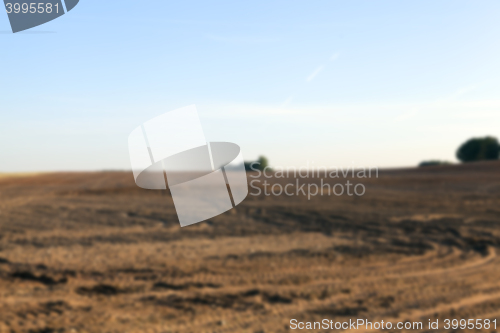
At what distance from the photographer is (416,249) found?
27.1 feet

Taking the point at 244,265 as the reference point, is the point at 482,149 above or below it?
below

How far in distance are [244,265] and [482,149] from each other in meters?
41.9

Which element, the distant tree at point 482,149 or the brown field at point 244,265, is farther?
the distant tree at point 482,149

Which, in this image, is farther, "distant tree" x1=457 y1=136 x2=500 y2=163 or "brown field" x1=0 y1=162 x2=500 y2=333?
"distant tree" x1=457 y1=136 x2=500 y2=163

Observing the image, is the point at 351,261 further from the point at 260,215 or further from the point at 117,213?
the point at 117,213

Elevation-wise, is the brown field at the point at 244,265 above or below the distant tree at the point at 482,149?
above

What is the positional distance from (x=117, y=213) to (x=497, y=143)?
135ft

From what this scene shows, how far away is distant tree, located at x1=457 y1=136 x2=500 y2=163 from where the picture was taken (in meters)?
40.8

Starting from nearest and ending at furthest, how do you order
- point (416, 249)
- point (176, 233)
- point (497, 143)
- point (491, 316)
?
point (491, 316), point (416, 249), point (176, 233), point (497, 143)

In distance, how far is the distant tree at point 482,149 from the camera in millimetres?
40812

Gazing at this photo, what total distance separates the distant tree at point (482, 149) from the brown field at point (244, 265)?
3155 cm

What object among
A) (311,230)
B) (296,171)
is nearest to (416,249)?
(311,230)

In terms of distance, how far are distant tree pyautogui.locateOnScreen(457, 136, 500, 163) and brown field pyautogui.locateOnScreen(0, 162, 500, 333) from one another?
3155 centimetres

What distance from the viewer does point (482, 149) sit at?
41.2 metres
